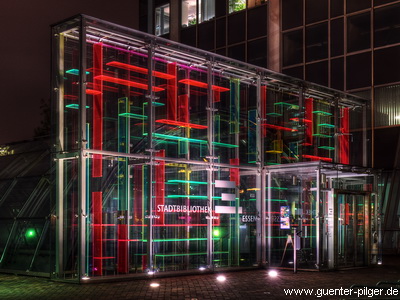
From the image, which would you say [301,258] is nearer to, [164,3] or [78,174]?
[78,174]

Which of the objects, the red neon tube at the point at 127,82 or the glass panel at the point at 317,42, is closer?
the red neon tube at the point at 127,82

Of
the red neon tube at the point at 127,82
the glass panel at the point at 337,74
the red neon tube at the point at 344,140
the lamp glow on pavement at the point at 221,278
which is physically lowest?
the lamp glow on pavement at the point at 221,278

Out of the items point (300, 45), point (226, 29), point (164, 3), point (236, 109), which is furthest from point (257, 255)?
point (164, 3)

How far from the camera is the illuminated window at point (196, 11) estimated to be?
30.8m

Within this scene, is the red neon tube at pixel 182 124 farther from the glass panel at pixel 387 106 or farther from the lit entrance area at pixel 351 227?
the glass panel at pixel 387 106

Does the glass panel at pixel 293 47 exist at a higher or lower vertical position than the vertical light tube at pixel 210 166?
higher

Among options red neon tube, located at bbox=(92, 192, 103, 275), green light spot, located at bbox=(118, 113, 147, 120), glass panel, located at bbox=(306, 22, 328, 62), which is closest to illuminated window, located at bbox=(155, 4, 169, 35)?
glass panel, located at bbox=(306, 22, 328, 62)

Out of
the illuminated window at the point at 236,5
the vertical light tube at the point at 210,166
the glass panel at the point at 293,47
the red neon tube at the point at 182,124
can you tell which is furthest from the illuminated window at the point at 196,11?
the red neon tube at the point at 182,124

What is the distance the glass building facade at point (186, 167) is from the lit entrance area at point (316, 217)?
31 mm

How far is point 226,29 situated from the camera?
29969 mm

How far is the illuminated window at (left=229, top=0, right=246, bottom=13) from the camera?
29500 mm

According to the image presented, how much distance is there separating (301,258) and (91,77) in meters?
7.72

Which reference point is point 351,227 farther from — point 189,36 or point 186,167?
point 189,36

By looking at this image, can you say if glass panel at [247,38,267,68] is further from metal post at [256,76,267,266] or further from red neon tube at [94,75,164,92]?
red neon tube at [94,75,164,92]
